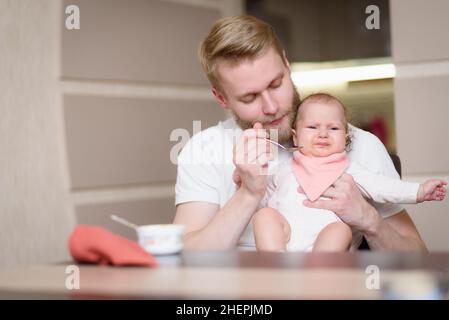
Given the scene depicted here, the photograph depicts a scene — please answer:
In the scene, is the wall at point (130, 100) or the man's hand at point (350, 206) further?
the wall at point (130, 100)

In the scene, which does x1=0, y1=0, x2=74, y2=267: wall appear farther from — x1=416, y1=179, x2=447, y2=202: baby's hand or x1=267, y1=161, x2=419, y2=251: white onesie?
x1=416, y1=179, x2=447, y2=202: baby's hand

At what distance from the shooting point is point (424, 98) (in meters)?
2.54

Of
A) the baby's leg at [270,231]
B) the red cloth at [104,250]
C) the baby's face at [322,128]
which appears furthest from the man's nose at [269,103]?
the red cloth at [104,250]

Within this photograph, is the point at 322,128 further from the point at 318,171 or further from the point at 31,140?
the point at 31,140

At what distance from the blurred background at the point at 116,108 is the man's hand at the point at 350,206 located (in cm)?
37

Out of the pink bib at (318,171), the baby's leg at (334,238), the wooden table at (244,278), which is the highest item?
the pink bib at (318,171)

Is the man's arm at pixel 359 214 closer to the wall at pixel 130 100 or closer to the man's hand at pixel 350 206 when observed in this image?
the man's hand at pixel 350 206

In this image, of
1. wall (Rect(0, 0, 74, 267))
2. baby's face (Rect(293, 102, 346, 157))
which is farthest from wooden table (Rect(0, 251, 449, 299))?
wall (Rect(0, 0, 74, 267))

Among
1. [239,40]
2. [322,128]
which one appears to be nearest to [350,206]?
[322,128]

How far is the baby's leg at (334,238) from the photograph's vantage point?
4.91ft

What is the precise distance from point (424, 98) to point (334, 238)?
126cm

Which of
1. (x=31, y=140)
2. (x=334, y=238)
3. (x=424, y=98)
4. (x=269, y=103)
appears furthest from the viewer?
(x=424, y=98)
